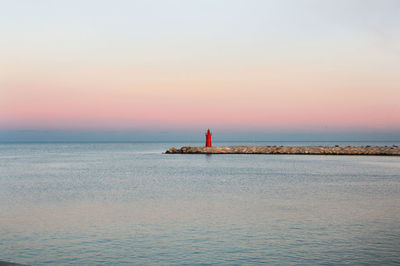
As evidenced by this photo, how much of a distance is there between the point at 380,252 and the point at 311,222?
9.43 feet

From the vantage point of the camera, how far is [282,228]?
10.1 meters

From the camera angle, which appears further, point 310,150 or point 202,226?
point 310,150

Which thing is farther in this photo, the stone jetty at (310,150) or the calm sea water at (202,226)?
the stone jetty at (310,150)

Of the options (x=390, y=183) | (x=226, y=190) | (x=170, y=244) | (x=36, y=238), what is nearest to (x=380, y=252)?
(x=170, y=244)

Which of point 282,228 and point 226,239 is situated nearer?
point 226,239

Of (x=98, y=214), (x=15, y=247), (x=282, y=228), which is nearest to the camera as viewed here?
(x=15, y=247)

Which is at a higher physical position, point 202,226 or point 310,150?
point 310,150

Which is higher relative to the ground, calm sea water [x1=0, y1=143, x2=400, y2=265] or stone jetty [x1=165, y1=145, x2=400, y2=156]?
stone jetty [x1=165, y1=145, x2=400, y2=156]

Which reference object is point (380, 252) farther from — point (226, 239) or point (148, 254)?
point (148, 254)

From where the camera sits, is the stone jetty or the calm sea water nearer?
the calm sea water

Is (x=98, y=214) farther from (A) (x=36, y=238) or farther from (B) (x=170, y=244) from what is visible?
(B) (x=170, y=244)

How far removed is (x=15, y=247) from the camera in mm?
8523

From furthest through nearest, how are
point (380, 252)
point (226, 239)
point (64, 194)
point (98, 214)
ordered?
point (64, 194) < point (98, 214) < point (226, 239) < point (380, 252)

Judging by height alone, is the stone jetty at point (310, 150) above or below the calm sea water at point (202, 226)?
above
